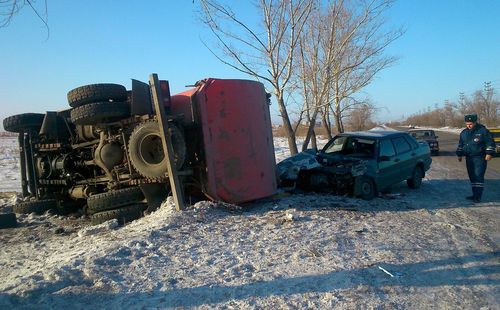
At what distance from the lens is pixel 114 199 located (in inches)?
259

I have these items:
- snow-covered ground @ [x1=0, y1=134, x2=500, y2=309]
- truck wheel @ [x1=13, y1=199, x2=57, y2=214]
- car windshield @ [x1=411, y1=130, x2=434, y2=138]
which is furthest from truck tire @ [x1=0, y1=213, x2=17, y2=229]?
car windshield @ [x1=411, y1=130, x2=434, y2=138]

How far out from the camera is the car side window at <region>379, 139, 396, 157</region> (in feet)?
30.1

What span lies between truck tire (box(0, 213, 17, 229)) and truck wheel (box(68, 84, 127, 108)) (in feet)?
7.66

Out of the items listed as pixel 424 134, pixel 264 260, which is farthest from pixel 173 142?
pixel 424 134

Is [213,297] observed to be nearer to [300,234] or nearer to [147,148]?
[300,234]

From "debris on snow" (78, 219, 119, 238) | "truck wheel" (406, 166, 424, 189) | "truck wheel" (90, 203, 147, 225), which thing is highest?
"truck wheel" (90, 203, 147, 225)

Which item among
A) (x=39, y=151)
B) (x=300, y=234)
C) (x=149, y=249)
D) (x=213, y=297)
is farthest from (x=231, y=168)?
(x=39, y=151)

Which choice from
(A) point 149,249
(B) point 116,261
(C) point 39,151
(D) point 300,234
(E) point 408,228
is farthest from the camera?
(C) point 39,151

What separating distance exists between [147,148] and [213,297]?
359 cm

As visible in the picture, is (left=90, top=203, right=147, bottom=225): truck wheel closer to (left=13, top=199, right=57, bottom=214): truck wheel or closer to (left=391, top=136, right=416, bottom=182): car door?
(left=13, top=199, right=57, bottom=214): truck wheel

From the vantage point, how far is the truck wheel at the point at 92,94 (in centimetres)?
686

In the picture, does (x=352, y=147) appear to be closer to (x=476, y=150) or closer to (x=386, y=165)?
(x=386, y=165)

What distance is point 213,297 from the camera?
3.51 meters

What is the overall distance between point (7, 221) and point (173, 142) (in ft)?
11.8
